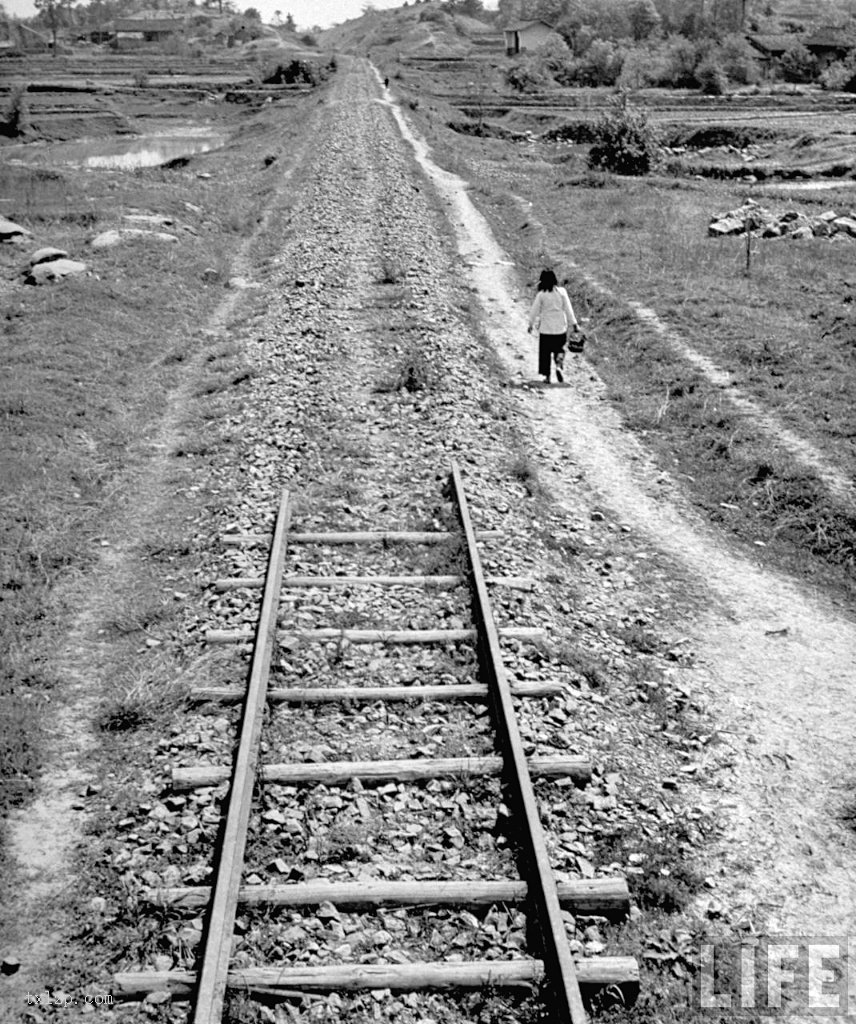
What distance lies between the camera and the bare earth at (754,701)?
250 inches

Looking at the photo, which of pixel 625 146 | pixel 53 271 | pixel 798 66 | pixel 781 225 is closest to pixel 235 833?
pixel 53 271

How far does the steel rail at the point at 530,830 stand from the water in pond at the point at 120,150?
5362cm

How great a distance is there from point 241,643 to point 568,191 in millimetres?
32549

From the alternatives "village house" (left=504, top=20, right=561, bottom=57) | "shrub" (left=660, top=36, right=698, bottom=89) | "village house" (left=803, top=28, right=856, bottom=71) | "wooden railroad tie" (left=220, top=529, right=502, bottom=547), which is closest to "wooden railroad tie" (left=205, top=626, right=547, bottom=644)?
"wooden railroad tie" (left=220, top=529, right=502, bottom=547)

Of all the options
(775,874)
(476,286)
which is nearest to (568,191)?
(476,286)

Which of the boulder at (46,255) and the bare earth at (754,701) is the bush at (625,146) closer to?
the boulder at (46,255)

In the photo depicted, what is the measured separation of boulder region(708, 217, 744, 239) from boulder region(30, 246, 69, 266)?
728 inches

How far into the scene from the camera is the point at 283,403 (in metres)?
14.8

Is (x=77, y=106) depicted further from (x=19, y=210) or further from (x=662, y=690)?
(x=662, y=690)

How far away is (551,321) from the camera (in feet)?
54.1

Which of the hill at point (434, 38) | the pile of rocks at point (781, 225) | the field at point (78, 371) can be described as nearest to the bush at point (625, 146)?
the pile of rocks at point (781, 225)

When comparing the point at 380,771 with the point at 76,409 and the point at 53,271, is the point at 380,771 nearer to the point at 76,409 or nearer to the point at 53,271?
the point at 76,409

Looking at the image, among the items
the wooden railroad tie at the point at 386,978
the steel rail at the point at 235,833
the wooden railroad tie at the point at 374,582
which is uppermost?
the wooden railroad tie at the point at 374,582

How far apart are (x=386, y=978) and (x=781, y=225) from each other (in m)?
28.7
